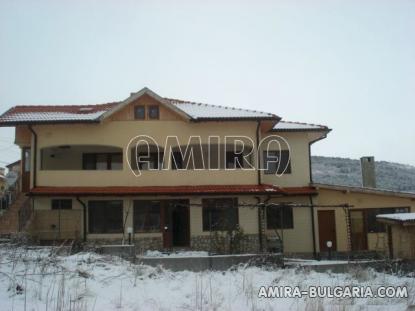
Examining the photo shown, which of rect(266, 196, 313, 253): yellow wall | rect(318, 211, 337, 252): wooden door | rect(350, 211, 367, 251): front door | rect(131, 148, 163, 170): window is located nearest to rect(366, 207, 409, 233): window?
rect(350, 211, 367, 251): front door

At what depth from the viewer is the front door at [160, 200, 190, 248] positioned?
20.0m

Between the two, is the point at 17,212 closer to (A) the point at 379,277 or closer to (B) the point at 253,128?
(B) the point at 253,128

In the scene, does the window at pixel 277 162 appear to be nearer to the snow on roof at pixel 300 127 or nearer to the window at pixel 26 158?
the snow on roof at pixel 300 127

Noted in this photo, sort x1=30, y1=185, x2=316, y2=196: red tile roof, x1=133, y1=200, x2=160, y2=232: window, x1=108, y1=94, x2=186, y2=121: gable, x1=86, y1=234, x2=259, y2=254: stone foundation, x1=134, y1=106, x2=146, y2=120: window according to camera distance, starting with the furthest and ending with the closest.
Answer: x1=134, y1=106, x2=146, y2=120: window → x1=108, y1=94, x2=186, y2=121: gable → x1=133, y1=200, x2=160, y2=232: window → x1=30, y1=185, x2=316, y2=196: red tile roof → x1=86, y1=234, x2=259, y2=254: stone foundation

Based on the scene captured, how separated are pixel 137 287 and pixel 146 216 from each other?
10185 mm

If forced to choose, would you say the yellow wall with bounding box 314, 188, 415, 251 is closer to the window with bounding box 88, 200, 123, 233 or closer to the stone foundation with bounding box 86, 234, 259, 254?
the stone foundation with bounding box 86, 234, 259, 254

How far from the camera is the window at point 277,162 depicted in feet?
75.5

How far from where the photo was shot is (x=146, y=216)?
20.1m

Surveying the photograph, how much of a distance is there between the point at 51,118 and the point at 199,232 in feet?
27.4

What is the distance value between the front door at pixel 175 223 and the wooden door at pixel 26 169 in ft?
22.6

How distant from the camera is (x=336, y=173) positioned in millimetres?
53688

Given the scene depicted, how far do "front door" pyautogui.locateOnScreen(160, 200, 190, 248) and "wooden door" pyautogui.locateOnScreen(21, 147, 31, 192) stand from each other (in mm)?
6882

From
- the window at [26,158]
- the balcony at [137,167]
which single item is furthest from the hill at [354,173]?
the window at [26,158]

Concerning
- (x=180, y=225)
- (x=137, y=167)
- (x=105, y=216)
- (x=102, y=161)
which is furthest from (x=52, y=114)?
(x=180, y=225)
